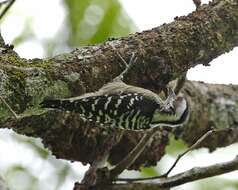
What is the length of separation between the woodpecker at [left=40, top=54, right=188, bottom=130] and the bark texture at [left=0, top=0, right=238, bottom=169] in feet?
0.25

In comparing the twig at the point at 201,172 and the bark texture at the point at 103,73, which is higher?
the bark texture at the point at 103,73

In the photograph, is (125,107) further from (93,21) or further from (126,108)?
(93,21)

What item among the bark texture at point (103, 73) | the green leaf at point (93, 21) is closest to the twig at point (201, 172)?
the bark texture at point (103, 73)

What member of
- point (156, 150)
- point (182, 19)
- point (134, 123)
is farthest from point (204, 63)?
point (156, 150)

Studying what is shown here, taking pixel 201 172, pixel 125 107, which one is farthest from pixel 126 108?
pixel 201 172

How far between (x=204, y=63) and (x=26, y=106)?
124 cm

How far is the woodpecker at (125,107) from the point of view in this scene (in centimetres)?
334

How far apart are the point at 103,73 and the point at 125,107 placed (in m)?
0.44

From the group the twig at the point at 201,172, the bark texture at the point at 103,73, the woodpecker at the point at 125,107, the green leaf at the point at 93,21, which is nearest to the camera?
the bark texture at the point at 103,73

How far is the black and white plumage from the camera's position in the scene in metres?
3.36

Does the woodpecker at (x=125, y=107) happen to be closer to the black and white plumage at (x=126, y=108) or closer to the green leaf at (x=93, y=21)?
the black and white plumage at (x=126, y=108)

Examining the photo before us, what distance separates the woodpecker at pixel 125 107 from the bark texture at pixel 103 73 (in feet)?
0.25

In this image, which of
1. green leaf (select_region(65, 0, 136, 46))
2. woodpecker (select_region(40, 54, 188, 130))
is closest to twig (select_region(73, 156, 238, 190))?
woodpecker (select_region(40, 54, 188, 130))

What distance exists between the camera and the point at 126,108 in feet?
11.6
